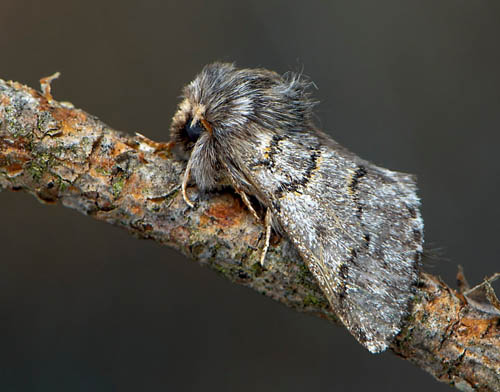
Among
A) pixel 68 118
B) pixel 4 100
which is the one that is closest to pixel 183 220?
pixel 68 118

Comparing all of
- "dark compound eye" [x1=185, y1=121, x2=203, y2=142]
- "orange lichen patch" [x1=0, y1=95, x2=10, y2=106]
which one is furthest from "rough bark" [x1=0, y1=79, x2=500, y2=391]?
"dark compound eye" [x1=185, y1=121, x2=203, y2=142]

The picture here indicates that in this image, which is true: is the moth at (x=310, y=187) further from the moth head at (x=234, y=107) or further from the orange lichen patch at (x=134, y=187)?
the orange lichen patch at (x=134, y=187)

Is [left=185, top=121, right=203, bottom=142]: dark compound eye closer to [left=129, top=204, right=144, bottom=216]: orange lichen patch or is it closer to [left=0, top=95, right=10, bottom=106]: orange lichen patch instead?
[left=129, top=204, right=144, bottom=216]: orange lichen patch

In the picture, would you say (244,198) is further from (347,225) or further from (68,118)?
(68,118)

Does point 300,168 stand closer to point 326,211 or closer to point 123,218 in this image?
point 326,211

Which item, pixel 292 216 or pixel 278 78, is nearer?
pixel 292 216

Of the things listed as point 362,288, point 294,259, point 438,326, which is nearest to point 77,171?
point 294,259

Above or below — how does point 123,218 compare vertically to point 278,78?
below
